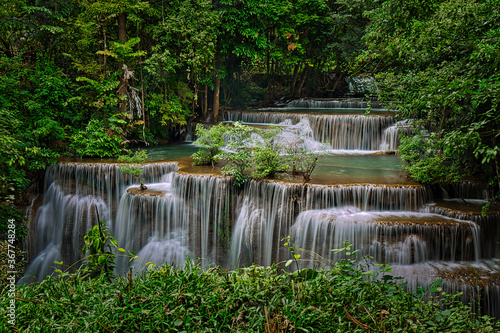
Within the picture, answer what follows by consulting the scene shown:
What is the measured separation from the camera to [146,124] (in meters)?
15.3

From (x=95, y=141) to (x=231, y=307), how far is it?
430 inches

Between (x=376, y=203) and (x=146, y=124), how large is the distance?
10.9 m

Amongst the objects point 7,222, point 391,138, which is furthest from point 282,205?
point 391,138

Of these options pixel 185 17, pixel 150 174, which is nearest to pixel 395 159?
pixel 150 174

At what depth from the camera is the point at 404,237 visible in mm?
7172

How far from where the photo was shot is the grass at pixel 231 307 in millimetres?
3107

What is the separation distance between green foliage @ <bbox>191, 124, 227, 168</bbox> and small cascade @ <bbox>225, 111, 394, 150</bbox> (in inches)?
196

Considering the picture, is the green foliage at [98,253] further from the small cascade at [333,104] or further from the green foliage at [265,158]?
the small cascade at [333,104]

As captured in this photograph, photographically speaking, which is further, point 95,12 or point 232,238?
point 95,12

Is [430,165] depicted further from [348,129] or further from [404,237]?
[348,129]

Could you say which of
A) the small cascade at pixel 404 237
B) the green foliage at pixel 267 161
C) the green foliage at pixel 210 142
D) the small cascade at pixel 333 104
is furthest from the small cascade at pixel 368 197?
the small cascade at pixel 333 104

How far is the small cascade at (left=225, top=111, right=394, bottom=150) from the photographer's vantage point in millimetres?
13938

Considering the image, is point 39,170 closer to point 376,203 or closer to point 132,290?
point 132,290

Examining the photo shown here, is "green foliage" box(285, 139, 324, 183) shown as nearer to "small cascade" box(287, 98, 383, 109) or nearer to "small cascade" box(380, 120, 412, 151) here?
"small cascade" box(380, 120, 412, 151)
